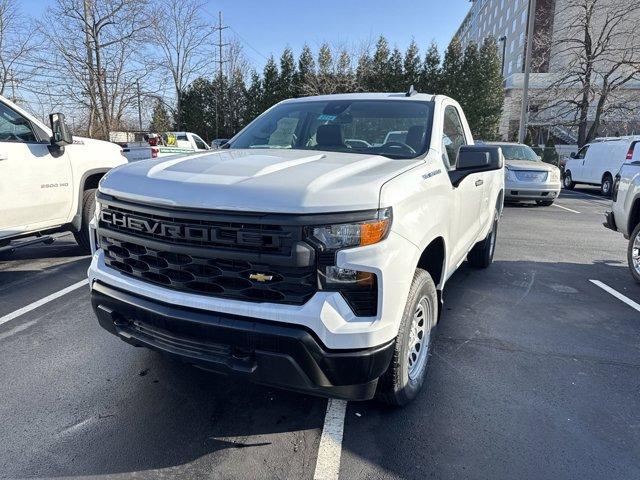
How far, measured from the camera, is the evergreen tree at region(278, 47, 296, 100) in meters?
35.2

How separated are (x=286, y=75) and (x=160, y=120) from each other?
1146 centimetres

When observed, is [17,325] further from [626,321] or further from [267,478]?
[626,321]

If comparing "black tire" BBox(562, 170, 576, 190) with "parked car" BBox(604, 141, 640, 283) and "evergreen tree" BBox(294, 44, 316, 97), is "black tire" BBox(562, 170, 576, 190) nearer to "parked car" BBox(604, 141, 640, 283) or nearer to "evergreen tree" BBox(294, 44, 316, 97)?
"parked car" BBox(604, 141, 640, 283)

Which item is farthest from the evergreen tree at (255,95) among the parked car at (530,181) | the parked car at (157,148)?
the parked car at (530,181)

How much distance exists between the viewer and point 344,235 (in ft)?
6.92

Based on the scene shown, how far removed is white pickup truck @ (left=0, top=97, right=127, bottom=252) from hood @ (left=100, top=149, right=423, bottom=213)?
3049 millimetres

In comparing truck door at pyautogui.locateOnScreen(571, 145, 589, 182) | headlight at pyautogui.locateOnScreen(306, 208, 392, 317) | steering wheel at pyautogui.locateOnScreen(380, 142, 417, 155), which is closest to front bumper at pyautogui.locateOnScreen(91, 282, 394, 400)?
headlight at pyautogui.locateOnScreen(306, 208, 392, 317)

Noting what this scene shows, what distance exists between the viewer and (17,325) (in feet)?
13.2

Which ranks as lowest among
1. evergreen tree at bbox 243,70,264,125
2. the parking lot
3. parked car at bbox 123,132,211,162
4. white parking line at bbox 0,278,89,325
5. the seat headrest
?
the parking lot

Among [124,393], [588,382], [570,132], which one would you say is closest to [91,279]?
[124,393]

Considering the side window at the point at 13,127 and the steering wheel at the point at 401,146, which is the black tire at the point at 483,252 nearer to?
the steering wheel at the point at 401,146

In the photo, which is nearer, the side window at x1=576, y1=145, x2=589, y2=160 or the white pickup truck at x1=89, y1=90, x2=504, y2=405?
the white pickup truck at x1=89, y1=90, x2=504, y2=405

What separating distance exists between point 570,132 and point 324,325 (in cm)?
4560

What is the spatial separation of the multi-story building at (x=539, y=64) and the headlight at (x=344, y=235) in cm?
2717
